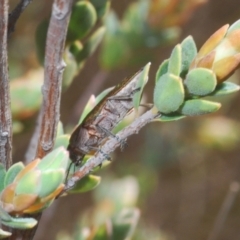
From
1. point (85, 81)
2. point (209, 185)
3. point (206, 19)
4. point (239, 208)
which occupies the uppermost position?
point (206, 19)

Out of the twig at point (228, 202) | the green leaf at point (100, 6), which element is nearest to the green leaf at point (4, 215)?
the green leaf at point (100, 6)

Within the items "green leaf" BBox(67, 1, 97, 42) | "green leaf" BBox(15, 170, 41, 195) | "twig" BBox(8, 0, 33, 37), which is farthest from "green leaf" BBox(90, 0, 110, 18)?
"green leaf" BBox(15, 170, 41, 195)

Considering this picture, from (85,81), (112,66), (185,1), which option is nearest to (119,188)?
→ (112,66)

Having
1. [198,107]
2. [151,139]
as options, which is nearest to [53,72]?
[198,107]

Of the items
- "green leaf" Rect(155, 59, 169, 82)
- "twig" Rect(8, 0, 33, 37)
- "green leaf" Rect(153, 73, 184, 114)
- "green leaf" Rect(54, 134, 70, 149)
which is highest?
"twig" Rect(8, 0, 33, 37)

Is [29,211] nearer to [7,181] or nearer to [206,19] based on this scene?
[7,181]

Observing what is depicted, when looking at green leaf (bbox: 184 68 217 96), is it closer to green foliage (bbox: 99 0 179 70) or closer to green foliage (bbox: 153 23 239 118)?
green foliage (bbox: 153 23 239 118)
